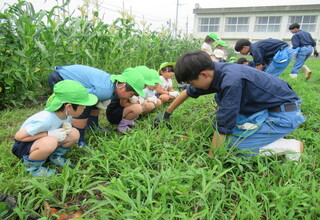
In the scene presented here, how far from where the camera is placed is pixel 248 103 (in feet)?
6.18

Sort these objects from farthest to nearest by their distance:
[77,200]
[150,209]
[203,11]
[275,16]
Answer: [203,11]
[275,16]
[77,200]
[150,209]

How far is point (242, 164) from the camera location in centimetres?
176

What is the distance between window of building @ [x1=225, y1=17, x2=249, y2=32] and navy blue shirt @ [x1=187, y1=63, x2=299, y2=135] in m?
26.8

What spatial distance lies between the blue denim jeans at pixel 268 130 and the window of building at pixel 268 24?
26758 mm

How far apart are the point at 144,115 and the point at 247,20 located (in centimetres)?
2680

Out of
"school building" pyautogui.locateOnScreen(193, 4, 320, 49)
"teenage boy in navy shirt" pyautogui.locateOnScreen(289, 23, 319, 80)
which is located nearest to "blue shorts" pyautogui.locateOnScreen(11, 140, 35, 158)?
"teenage boy in navy shirt" pyautogui.locateOnScreen(289, 23, 319, 80)

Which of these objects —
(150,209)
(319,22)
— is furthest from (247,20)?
(150,209)

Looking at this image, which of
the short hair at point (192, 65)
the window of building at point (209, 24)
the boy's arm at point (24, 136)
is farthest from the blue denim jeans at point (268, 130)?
the window of building at point (209, 24)

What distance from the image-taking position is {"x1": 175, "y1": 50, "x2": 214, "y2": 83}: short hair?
163cm

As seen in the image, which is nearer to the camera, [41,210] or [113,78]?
[41,210]

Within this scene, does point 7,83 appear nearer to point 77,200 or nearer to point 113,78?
point 113,78

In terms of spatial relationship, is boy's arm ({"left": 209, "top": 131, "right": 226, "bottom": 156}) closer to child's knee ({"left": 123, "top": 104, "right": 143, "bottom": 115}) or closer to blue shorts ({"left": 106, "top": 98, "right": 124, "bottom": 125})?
child's knee ({"left": 123, "top": 104, "right": 143, "bottom": 115})

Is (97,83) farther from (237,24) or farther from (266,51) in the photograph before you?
(237,24)

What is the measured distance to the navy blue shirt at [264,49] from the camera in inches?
157
